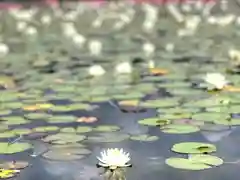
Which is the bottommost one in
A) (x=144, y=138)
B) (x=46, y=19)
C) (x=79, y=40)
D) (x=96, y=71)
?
(x=144, y=138)

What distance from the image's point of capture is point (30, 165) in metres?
1.68

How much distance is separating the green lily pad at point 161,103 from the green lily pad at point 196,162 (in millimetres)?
591

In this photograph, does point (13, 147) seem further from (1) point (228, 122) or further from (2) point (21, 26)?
(2) point (21, 26)

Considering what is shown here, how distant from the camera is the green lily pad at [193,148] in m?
1.73

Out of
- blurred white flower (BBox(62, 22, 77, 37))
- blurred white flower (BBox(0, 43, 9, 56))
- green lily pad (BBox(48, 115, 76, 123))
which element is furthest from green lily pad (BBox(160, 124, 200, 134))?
blurred white flower (BBox(62, 22, 77, 37))

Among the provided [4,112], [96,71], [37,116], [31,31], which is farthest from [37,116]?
[31,31]

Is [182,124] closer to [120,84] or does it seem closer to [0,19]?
[120,84]

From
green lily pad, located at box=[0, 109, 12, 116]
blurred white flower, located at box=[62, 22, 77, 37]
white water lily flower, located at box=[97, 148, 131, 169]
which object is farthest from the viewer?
blurred white flower, located at box=[62, 22, 77, 37]

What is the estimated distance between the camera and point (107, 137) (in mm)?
1910

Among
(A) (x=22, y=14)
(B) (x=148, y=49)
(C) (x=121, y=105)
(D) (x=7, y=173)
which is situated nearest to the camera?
(D) (x=7, y=173)

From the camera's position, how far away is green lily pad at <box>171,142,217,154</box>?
173 centimetres

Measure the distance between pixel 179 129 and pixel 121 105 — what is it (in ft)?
1.43

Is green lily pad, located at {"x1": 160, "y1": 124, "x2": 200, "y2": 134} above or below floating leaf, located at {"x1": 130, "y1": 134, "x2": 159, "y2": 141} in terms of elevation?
above

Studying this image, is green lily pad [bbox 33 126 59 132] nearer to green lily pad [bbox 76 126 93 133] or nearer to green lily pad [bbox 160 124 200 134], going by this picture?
green lily pad [bbox 76 126 93 133]
